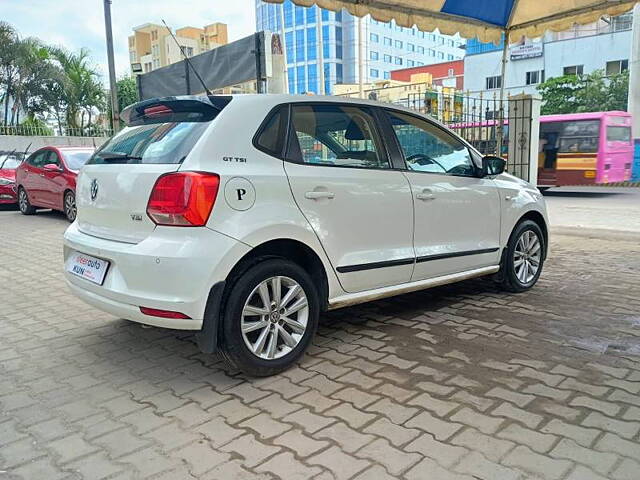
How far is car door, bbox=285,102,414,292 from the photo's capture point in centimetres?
352

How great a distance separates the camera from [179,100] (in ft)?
11.4

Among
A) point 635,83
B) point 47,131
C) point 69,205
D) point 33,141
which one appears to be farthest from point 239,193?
point 635,83

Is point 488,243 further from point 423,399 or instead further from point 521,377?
point 423,399

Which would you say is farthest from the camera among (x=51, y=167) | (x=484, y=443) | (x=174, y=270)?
(x=51, y=167)

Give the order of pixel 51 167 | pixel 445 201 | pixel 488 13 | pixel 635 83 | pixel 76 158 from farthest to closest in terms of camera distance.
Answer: pixel 635 83, pixel 51 167, pixel 76 158, pixel 488 13, pixel 445 201

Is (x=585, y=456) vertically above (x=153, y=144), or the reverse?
(x=153, y=144)

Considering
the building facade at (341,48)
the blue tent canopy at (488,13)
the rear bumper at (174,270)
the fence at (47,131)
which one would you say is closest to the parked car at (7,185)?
the fence at (47,131)

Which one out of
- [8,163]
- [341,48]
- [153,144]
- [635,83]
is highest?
[341,48]

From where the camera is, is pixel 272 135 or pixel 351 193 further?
pixel 351 193

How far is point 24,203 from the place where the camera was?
12.2 m

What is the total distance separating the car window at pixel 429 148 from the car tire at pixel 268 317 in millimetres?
1360

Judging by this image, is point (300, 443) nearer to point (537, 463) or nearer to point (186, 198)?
point (537, 463)

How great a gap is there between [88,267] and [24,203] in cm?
1014

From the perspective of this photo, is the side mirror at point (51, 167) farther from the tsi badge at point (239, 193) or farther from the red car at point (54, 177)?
the tsi badge at point (239, 193)
